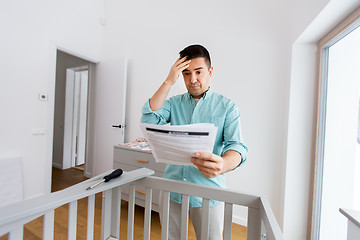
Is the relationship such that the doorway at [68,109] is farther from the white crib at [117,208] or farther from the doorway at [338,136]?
the doorway at [338,136]

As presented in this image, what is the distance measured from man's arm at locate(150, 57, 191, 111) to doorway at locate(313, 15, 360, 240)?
1132mm

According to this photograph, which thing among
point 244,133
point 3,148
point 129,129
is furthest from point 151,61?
point 3,148

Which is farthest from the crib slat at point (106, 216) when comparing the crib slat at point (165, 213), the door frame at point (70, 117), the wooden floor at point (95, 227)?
the door frame at point (70, 117)

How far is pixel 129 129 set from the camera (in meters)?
2.77

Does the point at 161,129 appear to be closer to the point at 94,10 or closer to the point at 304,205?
the point at 304,205

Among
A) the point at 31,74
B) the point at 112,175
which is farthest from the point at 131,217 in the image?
the point at 31,74

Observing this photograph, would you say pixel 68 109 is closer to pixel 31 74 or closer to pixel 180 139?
pixel 31 74

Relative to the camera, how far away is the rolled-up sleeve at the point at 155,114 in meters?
0.84

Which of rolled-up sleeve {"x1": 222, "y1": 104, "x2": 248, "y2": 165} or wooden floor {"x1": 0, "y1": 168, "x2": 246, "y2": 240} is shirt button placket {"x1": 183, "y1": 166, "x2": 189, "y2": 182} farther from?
wooden floor {"x1": 0, "y1": 168, "x2": 246, "y2": 240}

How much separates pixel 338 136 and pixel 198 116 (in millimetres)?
1237

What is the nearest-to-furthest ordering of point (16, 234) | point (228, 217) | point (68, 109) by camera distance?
point (16, 234) < point (228, 217) < point (68, 109)

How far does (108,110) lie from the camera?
114 inches

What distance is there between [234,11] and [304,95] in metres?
1.14

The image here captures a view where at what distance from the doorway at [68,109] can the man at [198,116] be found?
3.25m
